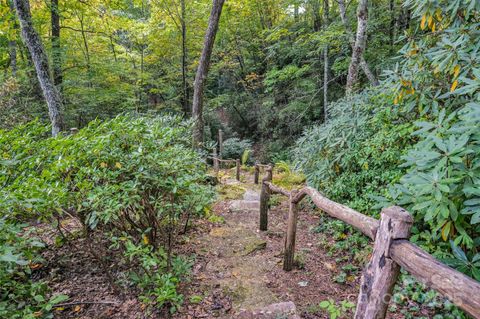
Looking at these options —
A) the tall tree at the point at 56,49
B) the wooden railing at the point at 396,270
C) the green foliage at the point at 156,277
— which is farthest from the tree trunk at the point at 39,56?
the wooden railing at the point at 396,270

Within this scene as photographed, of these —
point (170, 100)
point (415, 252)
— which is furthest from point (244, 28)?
point (415, 252)

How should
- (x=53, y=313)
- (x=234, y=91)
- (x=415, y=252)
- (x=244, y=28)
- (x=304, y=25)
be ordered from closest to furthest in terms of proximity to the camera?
(x=415, y=252) → (x=53, y=313) → (x=304, y=25) → (x=244, y=28) → (x=234, y=91)

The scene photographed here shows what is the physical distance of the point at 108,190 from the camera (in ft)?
7.32

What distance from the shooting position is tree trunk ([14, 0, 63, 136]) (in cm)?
541

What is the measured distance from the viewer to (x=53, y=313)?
2447 mm

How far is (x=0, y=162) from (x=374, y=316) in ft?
11.5

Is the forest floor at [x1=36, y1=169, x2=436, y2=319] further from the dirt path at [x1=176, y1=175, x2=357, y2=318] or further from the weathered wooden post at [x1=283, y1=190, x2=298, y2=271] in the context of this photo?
the weathered wooden post at [x1=283, y1=190, x2=298, y2=271]

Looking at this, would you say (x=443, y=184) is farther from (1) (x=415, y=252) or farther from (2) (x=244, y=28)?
(2) (x=244, y=28)

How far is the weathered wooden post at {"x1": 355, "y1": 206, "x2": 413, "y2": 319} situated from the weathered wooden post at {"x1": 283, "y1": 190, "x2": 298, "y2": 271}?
1.37m

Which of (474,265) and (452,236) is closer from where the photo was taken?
(474,265)

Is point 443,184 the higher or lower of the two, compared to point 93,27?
lower

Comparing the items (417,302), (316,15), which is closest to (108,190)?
(417,302)

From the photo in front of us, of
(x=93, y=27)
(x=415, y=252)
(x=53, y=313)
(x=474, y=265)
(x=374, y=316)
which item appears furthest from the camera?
(x=93, y=27)

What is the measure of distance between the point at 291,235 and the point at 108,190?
1987mm
